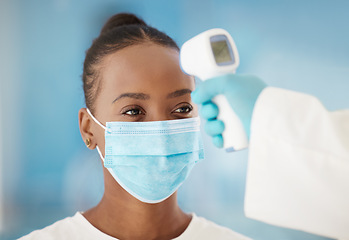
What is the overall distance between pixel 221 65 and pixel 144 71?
0.45 m

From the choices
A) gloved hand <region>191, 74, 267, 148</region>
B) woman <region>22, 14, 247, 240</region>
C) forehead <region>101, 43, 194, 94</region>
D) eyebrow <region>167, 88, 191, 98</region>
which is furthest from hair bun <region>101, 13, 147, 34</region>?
gloved hand <region>191, 74, 267, 148</region>

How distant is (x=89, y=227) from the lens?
152 cm

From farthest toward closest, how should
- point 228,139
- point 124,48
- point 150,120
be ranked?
point 124,48, point 150,120, point 228,139

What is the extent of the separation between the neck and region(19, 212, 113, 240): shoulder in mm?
38

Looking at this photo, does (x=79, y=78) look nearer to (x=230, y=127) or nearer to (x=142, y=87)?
(x=142, y=87)

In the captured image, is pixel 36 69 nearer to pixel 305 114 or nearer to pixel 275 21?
pixel 275 21

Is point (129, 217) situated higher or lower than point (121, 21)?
lower

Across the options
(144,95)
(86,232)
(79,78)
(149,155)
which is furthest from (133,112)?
(79,78)

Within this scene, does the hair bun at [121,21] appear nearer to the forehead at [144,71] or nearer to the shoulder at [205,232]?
the forehead at [144,71]

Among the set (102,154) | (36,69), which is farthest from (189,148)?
(36,69)

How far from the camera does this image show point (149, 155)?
4.59 ft

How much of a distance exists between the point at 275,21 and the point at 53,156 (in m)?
1.86

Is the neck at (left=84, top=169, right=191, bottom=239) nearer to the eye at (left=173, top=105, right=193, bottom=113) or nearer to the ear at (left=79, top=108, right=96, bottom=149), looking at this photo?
the ear at (left=79, top=108, right=96, bottom=149)

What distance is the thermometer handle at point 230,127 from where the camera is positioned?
1.05 meters
